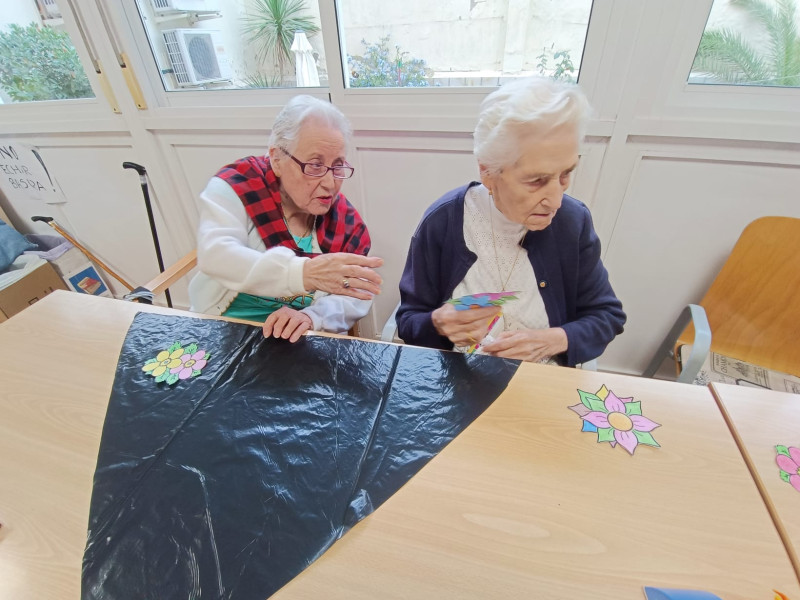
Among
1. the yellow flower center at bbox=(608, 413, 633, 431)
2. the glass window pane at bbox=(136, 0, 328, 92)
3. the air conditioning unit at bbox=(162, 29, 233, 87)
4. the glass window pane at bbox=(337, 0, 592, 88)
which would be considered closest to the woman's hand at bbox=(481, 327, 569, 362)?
the yellow flower center at bbox=(608, 413, 633, 431)

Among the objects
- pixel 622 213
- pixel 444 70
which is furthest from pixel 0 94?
pixel 622 213

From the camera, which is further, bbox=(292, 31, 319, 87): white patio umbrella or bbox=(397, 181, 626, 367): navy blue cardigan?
bbox=(292, 31, 319, 87): white patio umbrella

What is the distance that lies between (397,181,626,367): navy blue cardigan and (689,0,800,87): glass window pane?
29.8 inches

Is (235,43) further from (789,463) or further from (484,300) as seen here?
(789,463)

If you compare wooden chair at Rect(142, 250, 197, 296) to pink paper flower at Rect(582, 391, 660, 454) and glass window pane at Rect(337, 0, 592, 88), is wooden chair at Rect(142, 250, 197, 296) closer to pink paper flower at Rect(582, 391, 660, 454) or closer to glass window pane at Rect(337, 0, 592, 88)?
glass window pane at Rect(337, 0, 592, 88)

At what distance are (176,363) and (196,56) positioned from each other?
5.13 ft

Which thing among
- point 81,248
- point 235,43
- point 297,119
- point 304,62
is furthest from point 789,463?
point 81,248

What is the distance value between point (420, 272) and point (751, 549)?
860 mm

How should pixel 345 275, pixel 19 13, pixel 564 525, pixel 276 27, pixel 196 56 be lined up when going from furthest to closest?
pixel 19 13 < pixel 196 56 < pixel 276 27 < pixel 345 275 < pixel 564 525

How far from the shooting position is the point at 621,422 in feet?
2.37

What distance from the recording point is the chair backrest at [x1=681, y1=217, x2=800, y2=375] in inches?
49.4

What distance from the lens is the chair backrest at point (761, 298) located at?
1256 mm

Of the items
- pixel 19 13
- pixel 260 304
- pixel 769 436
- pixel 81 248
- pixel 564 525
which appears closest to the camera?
pixel 564 525

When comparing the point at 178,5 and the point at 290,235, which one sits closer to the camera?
the point at 290,235
